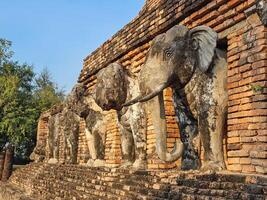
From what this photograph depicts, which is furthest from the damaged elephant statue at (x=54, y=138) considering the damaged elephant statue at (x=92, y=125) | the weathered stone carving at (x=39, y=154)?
the damaged elephant statue at (x=92, y=125)

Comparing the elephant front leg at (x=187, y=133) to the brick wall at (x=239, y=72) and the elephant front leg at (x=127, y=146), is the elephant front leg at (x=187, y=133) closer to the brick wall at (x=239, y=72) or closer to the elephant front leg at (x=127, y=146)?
the brick wall at (x=239, y=72)

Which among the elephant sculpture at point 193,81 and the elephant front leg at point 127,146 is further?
the elephant front leg at point 127,146

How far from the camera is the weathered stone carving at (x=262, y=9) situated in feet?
14.6

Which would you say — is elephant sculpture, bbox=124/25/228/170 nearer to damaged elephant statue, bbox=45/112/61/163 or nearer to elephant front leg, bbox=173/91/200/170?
elephant front leg, bbox=173/91/200/170

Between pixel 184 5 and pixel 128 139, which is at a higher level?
pixel 184 5

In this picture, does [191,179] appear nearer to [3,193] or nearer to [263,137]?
[263,137]

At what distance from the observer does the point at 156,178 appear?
5.52 meters

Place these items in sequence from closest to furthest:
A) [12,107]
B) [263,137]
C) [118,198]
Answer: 1. [263,137]
2. [118,198]
3. [12,107]

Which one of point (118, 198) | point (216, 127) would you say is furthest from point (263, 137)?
point (118, 198)

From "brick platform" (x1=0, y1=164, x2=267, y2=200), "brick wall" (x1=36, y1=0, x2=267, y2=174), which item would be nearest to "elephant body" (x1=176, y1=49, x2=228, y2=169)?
"brick wall" (x1=36, y1=0, x2=267, y2=174)

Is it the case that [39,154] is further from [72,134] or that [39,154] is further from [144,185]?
[144,185]

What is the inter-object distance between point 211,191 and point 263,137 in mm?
852

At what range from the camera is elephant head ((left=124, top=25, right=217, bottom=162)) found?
4988 mm

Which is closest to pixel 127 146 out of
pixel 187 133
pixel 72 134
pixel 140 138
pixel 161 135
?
pixel 140 138
